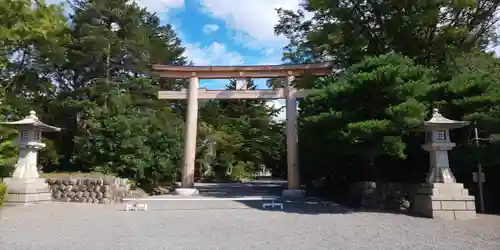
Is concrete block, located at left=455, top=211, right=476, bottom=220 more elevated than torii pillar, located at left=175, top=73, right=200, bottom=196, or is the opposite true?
torii pillar, located at left=175, top=73, right=200, bottom=196

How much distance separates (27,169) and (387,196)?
1045 centimetres

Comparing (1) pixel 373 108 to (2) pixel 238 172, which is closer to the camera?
(1) pixel 373 108

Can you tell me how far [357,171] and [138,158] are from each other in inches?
329

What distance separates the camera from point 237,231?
249 inches

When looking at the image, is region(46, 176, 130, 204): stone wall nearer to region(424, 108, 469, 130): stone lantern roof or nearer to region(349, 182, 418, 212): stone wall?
region(349, 182, 418, 212): stone wall

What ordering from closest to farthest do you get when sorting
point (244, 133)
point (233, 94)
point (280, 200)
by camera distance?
point (280, 200)
point (233, 94)
point (244, 133)

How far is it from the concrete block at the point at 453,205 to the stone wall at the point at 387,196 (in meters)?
1.14

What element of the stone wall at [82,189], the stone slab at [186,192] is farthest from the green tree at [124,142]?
the stone wall at [82,189]

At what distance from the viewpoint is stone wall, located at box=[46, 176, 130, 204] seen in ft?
37.5

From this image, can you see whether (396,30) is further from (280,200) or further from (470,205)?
(280,200)

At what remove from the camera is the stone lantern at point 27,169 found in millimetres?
9797

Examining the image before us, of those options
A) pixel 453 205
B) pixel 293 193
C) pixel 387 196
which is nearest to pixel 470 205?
pixel 453 205

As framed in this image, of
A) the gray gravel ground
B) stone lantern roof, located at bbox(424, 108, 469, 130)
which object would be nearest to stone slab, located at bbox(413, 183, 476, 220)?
the gray gravel ground

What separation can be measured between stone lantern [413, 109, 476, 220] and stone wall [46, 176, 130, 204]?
922cm
